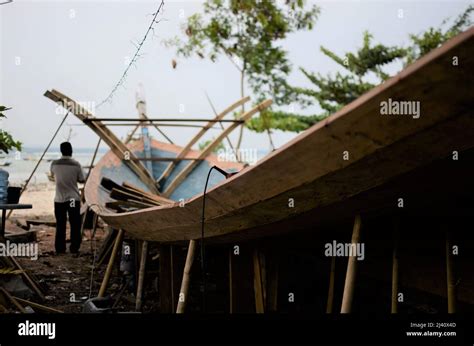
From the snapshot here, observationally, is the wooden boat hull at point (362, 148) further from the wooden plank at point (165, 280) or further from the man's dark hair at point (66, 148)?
the man's dark hair at point (66, 148)

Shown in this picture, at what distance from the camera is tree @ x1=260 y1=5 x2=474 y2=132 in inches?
561

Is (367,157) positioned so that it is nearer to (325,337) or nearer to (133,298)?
(325,337)

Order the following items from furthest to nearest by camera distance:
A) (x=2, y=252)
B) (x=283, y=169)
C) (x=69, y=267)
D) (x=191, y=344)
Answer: (x=69, y=267) → (x=2, y=252) → (x=191, y=344) → (x=283, y=169)

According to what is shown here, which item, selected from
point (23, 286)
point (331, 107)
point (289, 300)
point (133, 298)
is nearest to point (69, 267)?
point (23, 286)

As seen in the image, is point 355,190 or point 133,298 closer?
point 355,190

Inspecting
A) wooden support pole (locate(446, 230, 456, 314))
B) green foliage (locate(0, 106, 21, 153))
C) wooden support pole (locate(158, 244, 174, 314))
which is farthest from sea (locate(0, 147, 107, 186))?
wooden support pole (locate(446, 230, 456, 314))

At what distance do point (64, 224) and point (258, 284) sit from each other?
4.27m

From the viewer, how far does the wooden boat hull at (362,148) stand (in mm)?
1127

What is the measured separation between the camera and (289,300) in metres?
2.81

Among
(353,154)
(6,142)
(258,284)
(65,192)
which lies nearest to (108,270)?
(6,142)

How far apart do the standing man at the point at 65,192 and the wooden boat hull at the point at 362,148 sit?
4455 millimetres

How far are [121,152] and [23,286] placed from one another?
2.17 meters

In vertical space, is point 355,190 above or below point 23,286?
above

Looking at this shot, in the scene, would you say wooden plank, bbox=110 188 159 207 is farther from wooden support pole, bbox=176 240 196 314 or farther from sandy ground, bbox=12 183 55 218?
sandy ground, bbox=12 183 55 218
